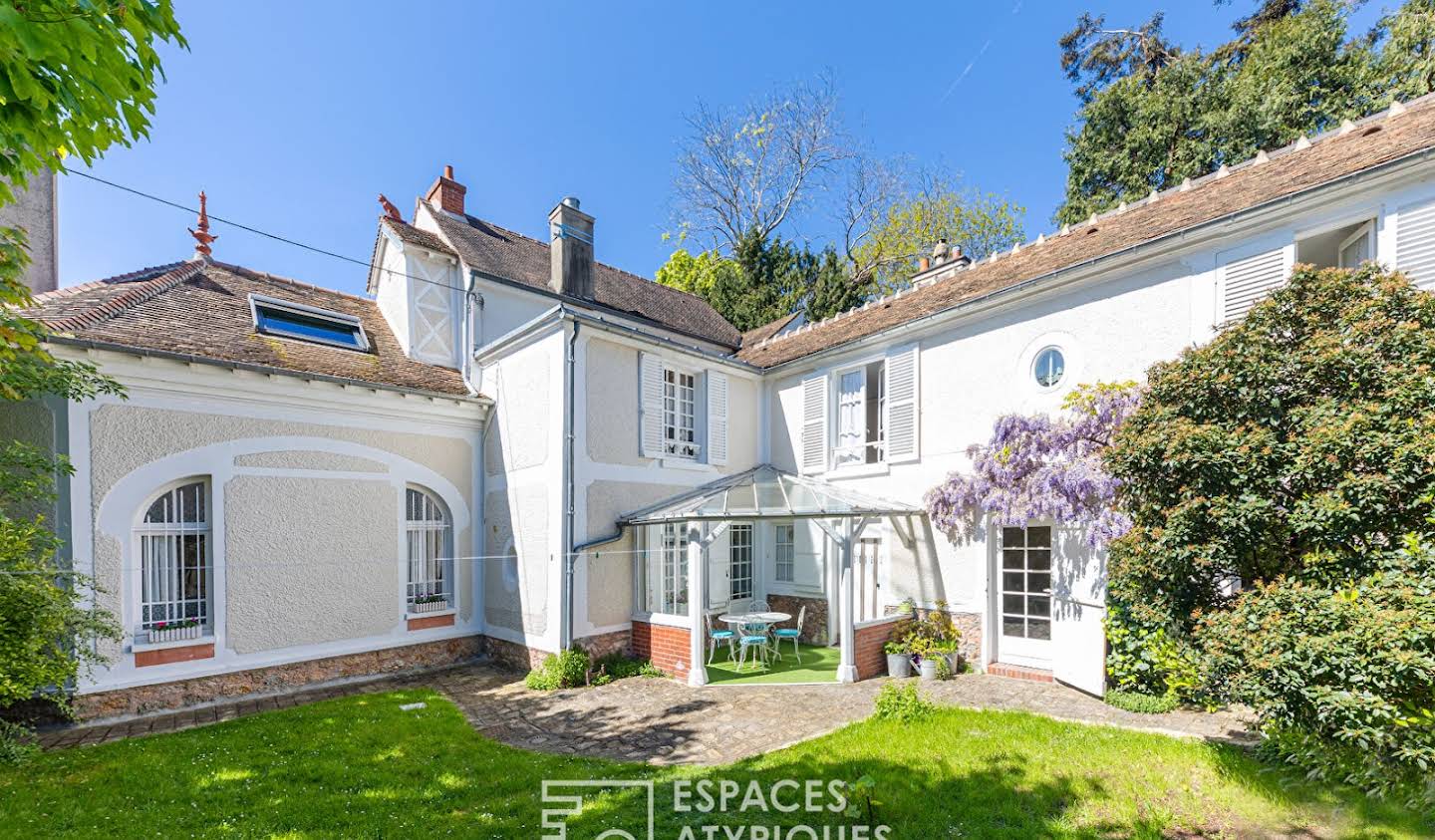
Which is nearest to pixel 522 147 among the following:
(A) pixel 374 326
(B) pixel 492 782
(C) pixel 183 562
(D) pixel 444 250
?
(D) pixel 444 250

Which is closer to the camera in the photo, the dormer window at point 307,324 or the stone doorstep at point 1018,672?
the stone doorstep at point 1018,672

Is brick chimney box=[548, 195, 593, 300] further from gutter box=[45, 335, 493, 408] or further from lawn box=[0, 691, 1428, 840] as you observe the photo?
lawn box=[0, 691, 1428, 840]

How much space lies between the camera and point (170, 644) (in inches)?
301

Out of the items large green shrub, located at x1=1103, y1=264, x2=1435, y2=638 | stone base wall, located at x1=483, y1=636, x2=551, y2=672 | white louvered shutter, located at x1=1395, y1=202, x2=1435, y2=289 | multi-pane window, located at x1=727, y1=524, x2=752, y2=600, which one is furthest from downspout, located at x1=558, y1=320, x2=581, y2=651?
white louvered shutter, located at x1=1395, y1=202, x2=1435, y2=289

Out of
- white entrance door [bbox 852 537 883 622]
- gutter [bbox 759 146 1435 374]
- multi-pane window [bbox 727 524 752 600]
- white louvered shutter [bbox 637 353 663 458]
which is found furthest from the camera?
multi-pane window [bbox 727 524 752 600]

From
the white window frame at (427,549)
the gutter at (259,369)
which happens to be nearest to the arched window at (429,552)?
the white window frame at (427,549)

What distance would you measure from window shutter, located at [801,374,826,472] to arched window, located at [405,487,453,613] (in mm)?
6658

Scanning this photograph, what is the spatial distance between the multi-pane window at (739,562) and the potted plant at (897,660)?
348cm

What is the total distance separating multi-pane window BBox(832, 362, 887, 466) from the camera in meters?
11.0

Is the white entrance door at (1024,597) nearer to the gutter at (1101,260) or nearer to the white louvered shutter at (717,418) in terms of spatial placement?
the gutter at (1101,260)

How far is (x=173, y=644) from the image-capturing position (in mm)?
7648

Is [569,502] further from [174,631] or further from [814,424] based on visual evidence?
[174,631]

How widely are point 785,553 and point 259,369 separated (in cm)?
919

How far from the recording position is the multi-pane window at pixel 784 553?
38.3 ft
